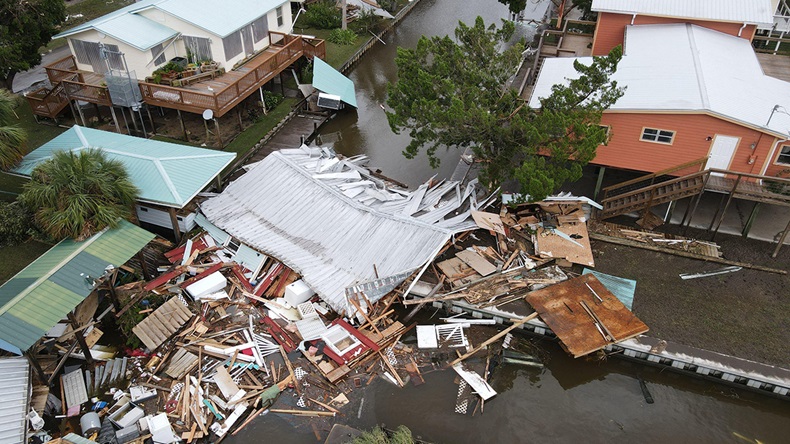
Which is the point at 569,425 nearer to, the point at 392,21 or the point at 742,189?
the point at 742,189

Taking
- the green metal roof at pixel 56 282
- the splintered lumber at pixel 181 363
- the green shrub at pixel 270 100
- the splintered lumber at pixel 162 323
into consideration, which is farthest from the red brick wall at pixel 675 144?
the green shrub at pixel 270 100

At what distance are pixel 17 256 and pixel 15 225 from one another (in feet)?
3.92

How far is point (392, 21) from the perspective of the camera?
1960 inches

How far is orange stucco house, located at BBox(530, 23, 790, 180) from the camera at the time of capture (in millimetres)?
22781

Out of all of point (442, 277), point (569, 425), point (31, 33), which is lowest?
point (569, 425)

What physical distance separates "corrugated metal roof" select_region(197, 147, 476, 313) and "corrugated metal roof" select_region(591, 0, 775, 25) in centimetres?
1629

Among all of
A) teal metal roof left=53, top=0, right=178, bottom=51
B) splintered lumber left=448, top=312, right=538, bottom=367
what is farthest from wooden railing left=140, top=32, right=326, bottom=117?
splintered lumber left=448, top=312, right=538, bottom=367

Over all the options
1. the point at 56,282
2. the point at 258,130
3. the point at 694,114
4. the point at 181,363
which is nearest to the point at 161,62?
the point at 258,130

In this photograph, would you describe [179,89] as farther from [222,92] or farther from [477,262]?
[477,262]

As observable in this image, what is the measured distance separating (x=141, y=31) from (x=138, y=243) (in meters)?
15.8

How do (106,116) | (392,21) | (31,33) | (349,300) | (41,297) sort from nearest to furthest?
(41,297), (349,300), (31,33), (106,116), (392,21)

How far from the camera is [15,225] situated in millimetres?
21172

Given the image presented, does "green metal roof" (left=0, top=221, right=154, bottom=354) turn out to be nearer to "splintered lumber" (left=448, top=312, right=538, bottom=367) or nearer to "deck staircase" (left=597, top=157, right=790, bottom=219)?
"splintered lumber" (left=448, top=312, right=538, bottom=367)

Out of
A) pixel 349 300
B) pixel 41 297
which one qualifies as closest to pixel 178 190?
pixel 41 297
